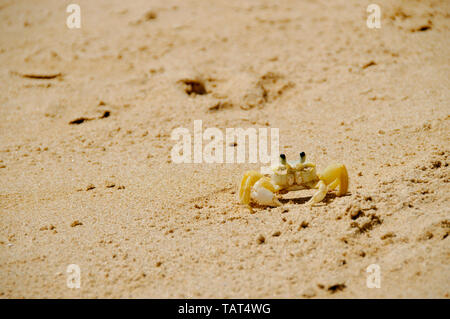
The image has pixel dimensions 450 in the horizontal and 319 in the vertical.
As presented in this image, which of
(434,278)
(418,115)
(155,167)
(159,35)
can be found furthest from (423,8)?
(434,278)

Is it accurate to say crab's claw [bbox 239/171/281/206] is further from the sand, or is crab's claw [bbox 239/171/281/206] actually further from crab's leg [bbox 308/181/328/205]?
crab's leg [bbox 308/181/328/205]

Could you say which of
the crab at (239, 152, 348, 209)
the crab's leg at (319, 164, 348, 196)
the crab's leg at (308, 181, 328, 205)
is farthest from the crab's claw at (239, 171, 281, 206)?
the crab's leg at (319, 164, 348, 196)

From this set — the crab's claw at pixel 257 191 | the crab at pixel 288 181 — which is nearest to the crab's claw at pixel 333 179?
the crab at pixel 288 181

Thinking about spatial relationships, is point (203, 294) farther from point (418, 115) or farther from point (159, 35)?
point (159, 35)

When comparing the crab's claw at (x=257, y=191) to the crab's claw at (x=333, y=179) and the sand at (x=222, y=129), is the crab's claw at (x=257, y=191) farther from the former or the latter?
the crab's claw at (x=333, y=179)

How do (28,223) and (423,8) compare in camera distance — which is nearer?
(28,223)

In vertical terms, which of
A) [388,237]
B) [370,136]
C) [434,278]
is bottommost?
[434,278]

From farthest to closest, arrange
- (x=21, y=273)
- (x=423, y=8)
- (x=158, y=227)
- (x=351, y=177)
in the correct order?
(x=423, y=8) < (x=351, y=177) < (x=158, y=227) < (x=21, y=273)
